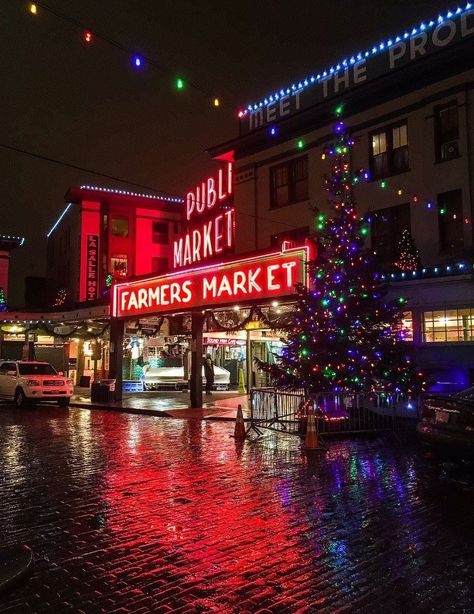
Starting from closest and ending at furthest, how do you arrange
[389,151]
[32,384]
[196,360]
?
[389,151], [196,360], [32,384]

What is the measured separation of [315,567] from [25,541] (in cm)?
300

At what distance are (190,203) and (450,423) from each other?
64.4ft

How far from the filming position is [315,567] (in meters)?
5.06

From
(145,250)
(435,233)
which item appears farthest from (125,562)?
(145,250)

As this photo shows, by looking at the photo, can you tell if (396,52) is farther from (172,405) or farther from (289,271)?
(172,405)

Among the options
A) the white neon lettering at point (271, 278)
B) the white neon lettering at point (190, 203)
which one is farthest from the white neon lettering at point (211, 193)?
the white neon lettering at point (271, 278)

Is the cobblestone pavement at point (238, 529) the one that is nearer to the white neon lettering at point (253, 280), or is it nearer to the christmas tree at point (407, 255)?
the white neon lettering at point (253, 280)

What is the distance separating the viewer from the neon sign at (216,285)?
1708 centimetres

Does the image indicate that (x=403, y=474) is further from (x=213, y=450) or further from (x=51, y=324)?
(x=51, y=324)

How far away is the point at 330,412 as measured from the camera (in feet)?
43.7

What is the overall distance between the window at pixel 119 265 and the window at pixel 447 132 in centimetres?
3281

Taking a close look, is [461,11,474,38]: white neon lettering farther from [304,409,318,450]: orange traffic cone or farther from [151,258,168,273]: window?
[151,258,168,273]: window

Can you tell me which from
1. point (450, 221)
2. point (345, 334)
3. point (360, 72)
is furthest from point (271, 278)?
point (360, 72)

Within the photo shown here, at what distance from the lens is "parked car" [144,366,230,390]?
96.7 ft
